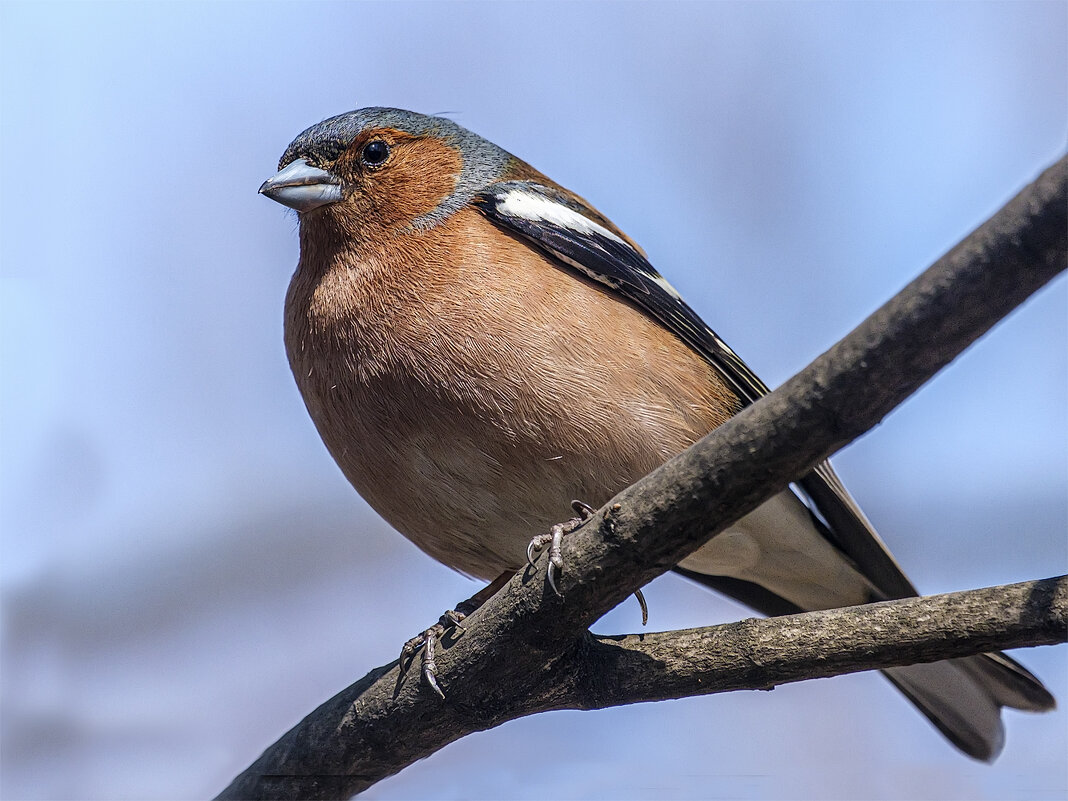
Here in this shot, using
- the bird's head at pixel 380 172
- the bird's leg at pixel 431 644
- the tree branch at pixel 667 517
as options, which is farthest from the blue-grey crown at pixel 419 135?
the tree branch at pixel 667 517

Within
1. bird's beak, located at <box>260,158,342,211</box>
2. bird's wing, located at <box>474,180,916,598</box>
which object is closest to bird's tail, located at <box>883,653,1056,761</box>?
bird's wing, located at <box>474,180,916,598</box>

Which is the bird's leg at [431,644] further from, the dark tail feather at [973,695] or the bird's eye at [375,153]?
the bird's eye at [375,153]

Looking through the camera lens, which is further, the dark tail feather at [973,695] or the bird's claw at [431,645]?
the dark tail feather at [973,695]

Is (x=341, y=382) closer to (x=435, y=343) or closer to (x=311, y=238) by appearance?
(x=435, y=343)

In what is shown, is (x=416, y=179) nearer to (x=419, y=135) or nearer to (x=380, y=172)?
(x=380, y=172)

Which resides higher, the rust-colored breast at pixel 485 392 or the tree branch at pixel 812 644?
the rust-colored breast at pixel 485 392

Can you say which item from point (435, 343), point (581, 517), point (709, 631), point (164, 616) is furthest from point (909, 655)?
point (164, 616)

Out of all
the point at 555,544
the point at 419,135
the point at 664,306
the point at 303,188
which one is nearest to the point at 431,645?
the point at 555,544

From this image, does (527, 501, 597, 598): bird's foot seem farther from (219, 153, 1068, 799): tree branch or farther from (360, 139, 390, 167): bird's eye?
(360, 139, 390, 167): bird's eye
